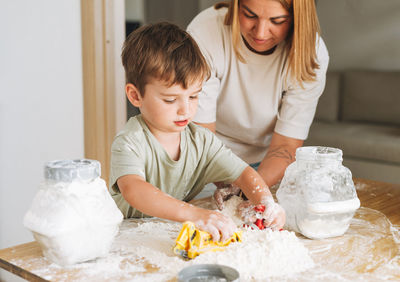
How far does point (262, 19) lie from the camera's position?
1302 millimetres

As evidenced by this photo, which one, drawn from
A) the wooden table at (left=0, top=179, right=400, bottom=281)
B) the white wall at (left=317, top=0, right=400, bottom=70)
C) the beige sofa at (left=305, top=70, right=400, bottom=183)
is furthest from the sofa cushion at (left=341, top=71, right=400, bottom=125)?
the wooden table at (left=0, top=179, right=400, bottom=281)

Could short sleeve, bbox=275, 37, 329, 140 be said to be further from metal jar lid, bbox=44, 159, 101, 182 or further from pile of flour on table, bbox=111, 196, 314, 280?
metal jar lid, bbox=44, 159, 101, 182

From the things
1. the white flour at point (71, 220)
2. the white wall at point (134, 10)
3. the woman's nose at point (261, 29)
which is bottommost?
the white flour at point (71, 220)

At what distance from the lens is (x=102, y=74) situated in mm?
2057

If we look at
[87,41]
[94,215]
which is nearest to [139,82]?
[94,215]

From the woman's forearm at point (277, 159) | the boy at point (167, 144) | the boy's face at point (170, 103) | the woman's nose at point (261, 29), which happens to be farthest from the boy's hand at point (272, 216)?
the woman's nose at point (261, 29)

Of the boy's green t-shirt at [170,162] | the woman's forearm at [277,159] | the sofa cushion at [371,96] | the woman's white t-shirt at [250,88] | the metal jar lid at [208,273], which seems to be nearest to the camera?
the metal jar lid at [208,273]

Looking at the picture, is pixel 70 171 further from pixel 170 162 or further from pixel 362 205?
pixel 362 205

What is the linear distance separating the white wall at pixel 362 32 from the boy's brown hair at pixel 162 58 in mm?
3254

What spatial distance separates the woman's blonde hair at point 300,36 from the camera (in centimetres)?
133

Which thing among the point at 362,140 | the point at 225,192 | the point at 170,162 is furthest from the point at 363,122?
the point at 170,162

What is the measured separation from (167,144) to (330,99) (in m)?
2.94

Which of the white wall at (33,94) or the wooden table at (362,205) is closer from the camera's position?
the wooden table at (362,205)

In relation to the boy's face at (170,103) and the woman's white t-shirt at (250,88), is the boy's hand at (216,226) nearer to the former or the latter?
the boy's face at (170,103)
